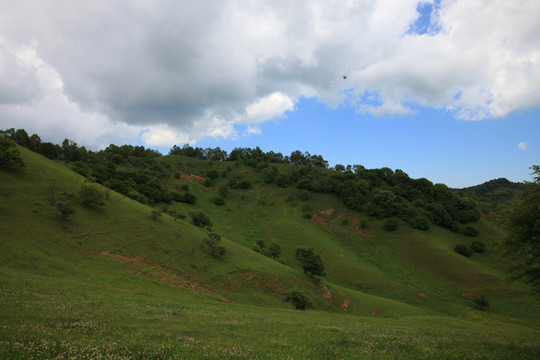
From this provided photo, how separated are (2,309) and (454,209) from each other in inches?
5289

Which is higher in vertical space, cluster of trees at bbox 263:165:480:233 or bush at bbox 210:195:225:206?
cluster of trees at bbox 263:165:480:233

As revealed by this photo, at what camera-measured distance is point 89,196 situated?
5006 centimetres

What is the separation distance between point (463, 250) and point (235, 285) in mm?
82550

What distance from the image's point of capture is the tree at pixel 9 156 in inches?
1885

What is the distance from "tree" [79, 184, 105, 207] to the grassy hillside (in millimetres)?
1458

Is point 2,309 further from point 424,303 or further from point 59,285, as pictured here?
point 424,303

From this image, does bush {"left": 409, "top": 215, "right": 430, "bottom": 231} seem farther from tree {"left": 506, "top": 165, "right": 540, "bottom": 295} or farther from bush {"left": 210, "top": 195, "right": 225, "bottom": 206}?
tree {"left": 506, "top": 165, "right": 540, "bottom": 295}

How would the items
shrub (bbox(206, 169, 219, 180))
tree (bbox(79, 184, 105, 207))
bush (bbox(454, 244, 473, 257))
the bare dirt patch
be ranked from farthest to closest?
shrub (bbox(206, 169, 219, 180)) → bush (bbox(454, 244, 473, 257)) → the bare dirt patch → tree (bbox(79, 184, 105, 207))

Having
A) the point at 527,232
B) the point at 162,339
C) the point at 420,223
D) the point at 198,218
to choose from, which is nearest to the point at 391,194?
the point at 420,223

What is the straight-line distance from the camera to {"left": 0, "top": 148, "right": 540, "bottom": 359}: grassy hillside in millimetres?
13141

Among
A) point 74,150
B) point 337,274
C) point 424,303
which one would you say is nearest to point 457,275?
point 424,303

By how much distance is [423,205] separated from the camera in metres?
118

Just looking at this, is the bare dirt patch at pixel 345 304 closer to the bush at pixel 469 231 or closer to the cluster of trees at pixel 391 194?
the cluster of trees at pixel 391 194

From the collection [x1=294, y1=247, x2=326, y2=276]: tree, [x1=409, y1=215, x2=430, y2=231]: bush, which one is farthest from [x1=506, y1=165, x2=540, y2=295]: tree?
[x1=409, y1=215, x2=430, y2=231]: bush
